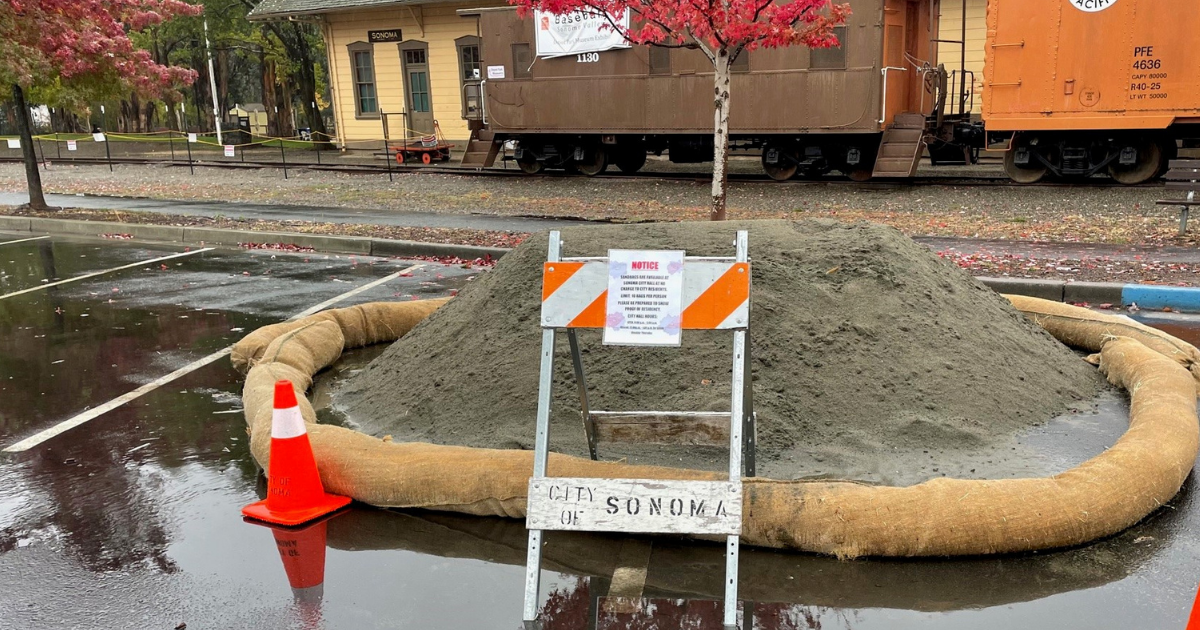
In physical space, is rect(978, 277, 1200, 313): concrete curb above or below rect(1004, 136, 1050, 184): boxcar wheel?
below

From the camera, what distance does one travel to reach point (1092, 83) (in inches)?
584

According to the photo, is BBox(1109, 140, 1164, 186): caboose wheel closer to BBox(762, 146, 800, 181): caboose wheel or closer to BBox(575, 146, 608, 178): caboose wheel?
BBox(762, 146, 800, 181): caboose wheel

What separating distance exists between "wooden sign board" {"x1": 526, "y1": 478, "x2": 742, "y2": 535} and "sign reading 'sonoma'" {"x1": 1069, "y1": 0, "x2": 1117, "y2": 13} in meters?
14.6

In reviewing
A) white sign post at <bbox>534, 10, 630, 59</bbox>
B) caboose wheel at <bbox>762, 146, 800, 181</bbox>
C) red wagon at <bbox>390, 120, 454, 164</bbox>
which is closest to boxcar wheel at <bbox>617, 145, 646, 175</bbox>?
white sign post at <bbox>534, 10, 630, 59</bbox>

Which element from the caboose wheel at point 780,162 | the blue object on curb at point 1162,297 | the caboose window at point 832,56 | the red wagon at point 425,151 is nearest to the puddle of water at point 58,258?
the caboose wheel at point 780,162

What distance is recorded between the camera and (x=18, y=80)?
1373 cm

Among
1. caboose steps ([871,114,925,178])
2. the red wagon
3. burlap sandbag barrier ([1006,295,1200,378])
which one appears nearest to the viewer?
burlap sandbag barrier ([1006,295,1200,378])

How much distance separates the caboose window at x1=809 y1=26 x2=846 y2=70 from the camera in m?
16.5

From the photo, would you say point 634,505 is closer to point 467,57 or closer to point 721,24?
point 721,24

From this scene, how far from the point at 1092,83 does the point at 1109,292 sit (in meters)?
8.22

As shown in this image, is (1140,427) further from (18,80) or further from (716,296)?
(18,80)

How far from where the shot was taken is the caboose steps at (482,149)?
70.2 feet

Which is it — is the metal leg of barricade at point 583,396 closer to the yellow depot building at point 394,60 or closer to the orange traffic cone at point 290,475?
the orange traffic cone at point 290,475

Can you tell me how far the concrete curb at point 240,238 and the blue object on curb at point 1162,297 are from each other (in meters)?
6.30
